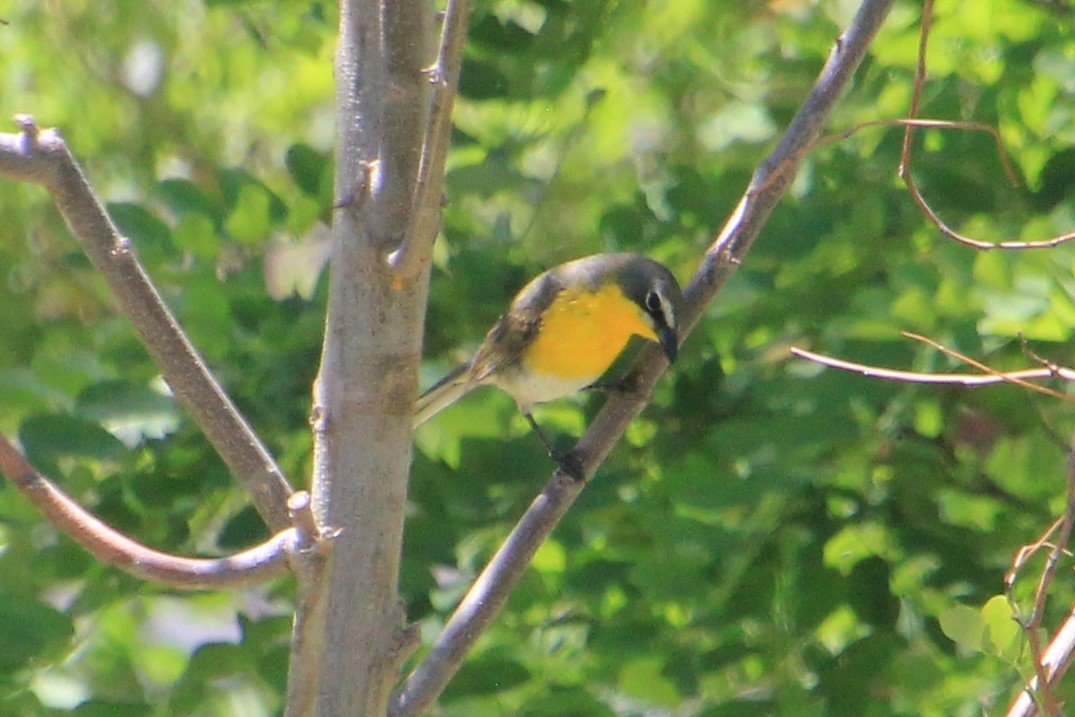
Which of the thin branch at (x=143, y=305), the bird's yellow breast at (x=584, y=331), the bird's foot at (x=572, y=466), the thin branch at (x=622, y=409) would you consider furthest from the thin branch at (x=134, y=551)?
the bird's yellow breast at (x=584, y=331)

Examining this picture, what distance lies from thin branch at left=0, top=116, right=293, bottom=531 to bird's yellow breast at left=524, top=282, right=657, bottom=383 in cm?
178

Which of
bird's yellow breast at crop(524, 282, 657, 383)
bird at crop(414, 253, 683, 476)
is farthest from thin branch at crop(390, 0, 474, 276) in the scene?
bird's yellow breast at crop(524, 282, 657, 383)

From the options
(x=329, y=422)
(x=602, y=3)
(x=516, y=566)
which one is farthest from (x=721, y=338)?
(x=329, y=422)

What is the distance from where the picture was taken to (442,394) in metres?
2.80

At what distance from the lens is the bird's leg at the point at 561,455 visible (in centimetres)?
211

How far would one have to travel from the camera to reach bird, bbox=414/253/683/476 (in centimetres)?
285

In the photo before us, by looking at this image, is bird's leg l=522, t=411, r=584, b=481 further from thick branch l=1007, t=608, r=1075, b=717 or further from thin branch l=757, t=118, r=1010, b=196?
thick branch l=1007, t=608, r=1075, b=717

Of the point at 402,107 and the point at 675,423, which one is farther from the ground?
the point at 402,107

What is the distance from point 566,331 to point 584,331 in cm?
5

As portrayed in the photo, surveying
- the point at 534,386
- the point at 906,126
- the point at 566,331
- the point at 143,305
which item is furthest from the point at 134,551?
the point at 566,331

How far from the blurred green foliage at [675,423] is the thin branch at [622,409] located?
0.38 m

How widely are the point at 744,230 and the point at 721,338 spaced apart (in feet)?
2.27

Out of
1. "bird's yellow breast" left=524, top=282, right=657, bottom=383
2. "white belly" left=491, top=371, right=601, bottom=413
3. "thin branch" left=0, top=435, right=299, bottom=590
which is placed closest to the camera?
"thin branch" left=0, top=435, right=299, bottom=590

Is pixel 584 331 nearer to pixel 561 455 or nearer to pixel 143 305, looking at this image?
pixel 561 455
